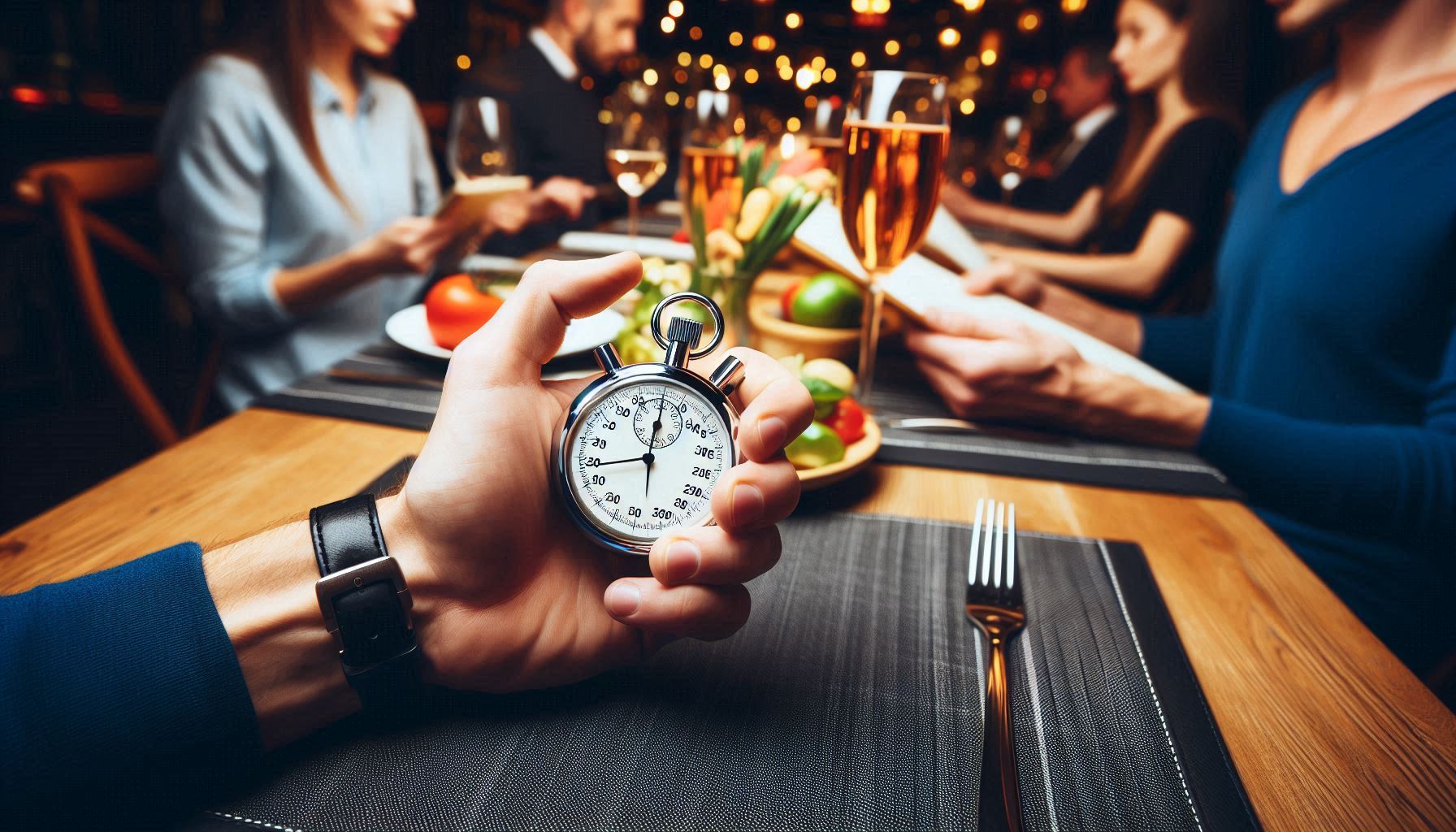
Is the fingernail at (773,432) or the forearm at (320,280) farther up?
the fingernail at (773,432)

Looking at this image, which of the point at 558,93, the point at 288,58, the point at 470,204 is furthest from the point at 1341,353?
the point at 558,93

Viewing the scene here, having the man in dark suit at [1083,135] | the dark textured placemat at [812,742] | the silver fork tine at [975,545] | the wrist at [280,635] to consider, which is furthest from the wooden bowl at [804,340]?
the man in dark suit at [1083,135]

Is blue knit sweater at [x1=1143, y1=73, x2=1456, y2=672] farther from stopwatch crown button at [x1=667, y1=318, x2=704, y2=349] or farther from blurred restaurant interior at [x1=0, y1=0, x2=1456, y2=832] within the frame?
stopwatch crown button at [x1=667, y1=318, x2=704, y2=349]

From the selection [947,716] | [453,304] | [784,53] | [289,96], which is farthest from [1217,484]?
[784,53]

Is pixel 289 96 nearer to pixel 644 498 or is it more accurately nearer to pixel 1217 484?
pixel 644 498

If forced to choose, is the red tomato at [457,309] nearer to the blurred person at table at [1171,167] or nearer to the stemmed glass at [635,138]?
the stemmed glass at [635,138]
